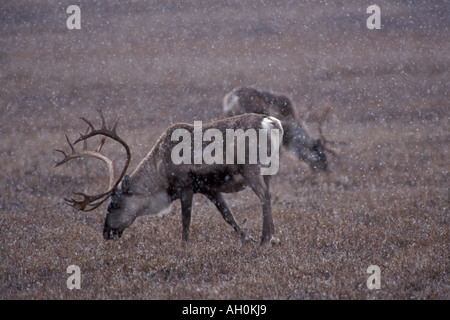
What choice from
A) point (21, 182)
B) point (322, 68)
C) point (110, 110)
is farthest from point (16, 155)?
point (322, 68)

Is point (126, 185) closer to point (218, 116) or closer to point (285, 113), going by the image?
point (285, 113)

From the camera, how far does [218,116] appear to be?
2122cm

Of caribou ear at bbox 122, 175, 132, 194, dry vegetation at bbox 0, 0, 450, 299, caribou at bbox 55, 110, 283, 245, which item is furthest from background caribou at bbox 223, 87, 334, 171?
caribou ear at bbox 122, 175, 132, 194

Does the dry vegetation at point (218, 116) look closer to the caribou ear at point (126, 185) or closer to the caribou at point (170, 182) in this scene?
the caribou at point (170, 182)

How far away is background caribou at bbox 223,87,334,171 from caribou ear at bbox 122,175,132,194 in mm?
4297

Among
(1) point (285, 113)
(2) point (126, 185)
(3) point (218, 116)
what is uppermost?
(3) point (218, 116)

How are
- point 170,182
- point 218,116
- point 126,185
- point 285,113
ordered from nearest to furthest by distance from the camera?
1. point 126,185
2. point 170,182
3. point 285,113
4. point 218,116

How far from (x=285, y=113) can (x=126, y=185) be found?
6.21 m

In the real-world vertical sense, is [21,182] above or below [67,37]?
below

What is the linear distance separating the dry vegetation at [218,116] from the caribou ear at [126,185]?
0.74 metres

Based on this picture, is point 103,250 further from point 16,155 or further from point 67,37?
point 67,37

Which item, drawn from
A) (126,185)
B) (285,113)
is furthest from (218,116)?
(126,185)
